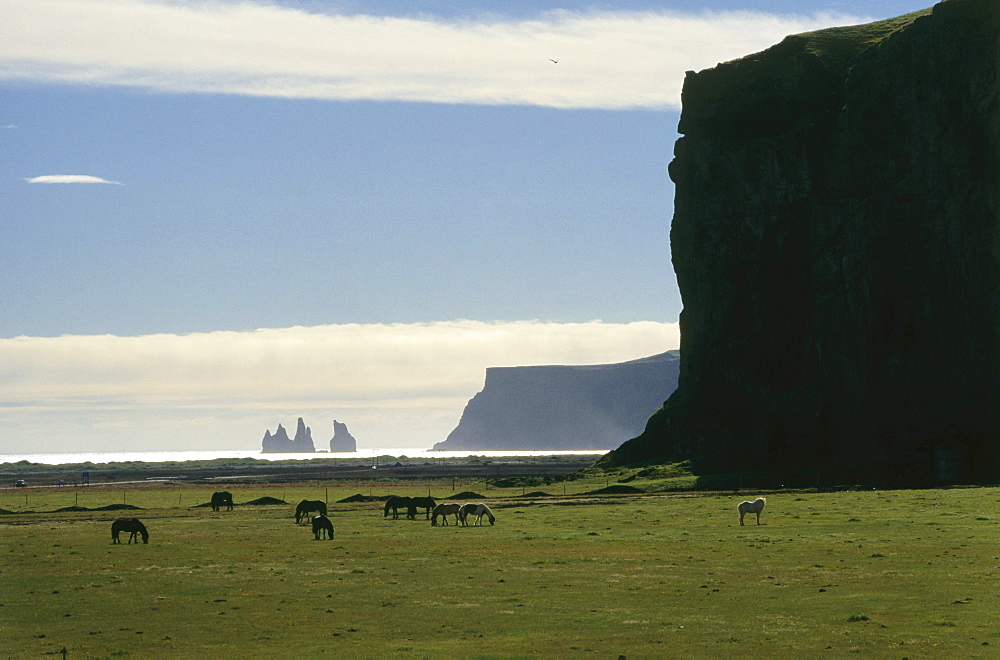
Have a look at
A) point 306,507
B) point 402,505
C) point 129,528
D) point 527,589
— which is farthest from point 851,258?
point 527,589

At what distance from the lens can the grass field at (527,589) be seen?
2900 centimetres

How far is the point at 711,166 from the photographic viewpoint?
16338 centimetres

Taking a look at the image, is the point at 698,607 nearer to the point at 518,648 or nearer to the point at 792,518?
the point at 518,648

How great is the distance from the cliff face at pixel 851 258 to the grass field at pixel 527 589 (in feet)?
218

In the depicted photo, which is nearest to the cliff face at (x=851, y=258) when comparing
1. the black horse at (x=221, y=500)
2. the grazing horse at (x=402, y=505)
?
the grazing horse at (x=402, y=505)

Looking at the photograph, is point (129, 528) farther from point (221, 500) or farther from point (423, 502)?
point (221, 500)

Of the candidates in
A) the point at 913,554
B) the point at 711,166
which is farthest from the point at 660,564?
the point at 711,166

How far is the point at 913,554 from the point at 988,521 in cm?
1870

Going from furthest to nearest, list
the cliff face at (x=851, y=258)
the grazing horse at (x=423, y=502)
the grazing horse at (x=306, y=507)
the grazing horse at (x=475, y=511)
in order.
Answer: the cliff face at (x=851, y=258), the grazing horse at (x=423, y=502), the grazing horse at (x=306, y=507), the grazing horse at (x=475, y=511)

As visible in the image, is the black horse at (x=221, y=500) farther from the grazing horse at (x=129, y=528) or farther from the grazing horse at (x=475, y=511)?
the grazing horse at (x=129, y=528)

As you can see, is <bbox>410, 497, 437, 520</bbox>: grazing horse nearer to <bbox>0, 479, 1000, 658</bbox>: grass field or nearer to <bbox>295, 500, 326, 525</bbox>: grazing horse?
<bbox>295, 500, 326, 525</bbox>: grazing horse

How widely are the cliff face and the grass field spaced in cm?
6636

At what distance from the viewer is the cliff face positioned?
135750mm

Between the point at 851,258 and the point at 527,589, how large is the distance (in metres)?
115
